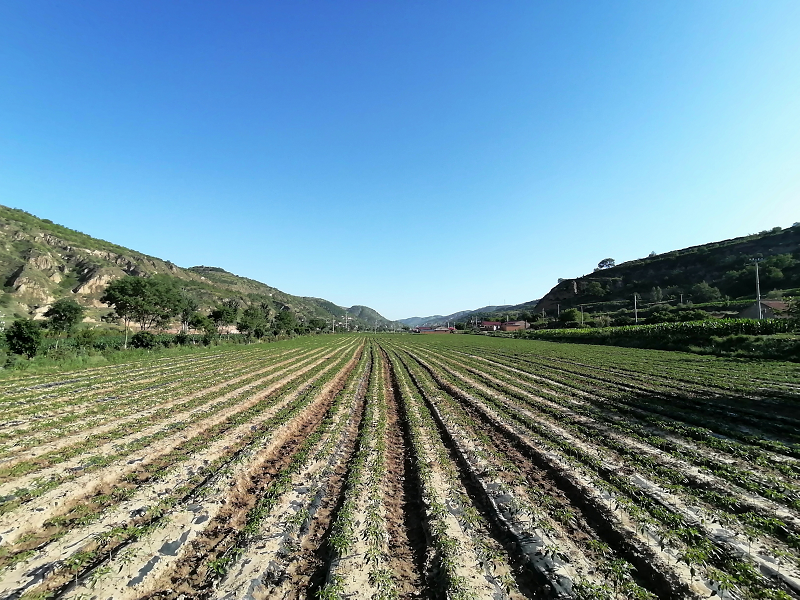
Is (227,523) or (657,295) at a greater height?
(657,295)

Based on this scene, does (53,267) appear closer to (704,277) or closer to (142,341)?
(142,341)

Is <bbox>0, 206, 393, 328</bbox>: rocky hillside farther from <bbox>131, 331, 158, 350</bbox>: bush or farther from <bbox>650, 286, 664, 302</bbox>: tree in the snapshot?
<bbox>650, 286, 664, 302</bbox>: tree

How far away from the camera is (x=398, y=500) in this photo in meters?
6.44

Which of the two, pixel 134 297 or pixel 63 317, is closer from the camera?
pixel 134 297

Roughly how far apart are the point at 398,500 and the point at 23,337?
96.4 feet

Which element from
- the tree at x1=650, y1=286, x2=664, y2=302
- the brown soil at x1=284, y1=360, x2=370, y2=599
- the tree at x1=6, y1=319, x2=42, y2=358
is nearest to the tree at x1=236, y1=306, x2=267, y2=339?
the tree at x1=6, y1=319, x2=42, y2=358

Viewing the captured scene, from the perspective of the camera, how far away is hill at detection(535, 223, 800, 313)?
90450mm

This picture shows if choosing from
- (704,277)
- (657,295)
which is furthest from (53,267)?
(704,277)

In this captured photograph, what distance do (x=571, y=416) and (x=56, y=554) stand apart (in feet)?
40.6

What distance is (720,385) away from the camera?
16375 millimetres

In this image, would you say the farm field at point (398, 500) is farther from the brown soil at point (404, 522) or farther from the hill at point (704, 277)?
the hill at point (704, 277)

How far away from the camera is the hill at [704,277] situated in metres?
90.5

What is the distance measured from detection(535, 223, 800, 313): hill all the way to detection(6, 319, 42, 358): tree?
11172cm

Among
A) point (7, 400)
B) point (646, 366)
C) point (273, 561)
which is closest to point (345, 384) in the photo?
point (7, 400)
